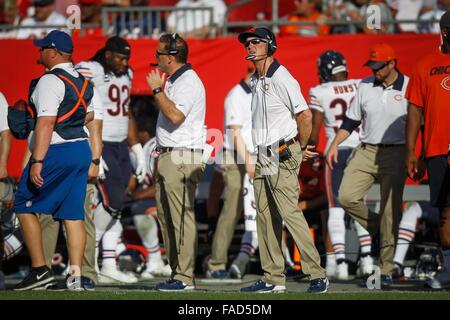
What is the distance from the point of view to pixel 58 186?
9.36 metres

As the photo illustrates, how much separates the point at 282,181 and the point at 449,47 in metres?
1.95

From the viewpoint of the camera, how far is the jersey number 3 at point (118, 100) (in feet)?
37.8

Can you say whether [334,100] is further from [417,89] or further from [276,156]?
[276,156]

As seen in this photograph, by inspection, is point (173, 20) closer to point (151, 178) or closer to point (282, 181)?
point (151, 178)

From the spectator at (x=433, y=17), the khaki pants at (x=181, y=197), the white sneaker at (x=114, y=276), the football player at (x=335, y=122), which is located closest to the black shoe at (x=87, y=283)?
the khaki pants at (x=181, y=197)

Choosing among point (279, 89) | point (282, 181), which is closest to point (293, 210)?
point (282, 181)

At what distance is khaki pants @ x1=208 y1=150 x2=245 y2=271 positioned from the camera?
12.0 m

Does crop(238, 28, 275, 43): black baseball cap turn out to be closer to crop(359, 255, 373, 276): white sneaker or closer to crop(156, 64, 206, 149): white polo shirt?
crop(156, 64, 206, 149): white polo shirt

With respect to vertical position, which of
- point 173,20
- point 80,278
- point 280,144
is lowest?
point 80,278

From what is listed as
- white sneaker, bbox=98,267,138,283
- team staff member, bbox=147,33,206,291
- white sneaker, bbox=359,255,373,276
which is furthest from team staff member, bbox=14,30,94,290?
white sneaker, bbox=359,255,373,276

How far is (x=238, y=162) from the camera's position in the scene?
12234mm

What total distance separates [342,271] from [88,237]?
9.11 feet

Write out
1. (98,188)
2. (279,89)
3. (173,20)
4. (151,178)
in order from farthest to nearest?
(173,20) → (151,178) → (98,188) → (279,89)

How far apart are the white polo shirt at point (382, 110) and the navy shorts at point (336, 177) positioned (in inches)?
44.7
